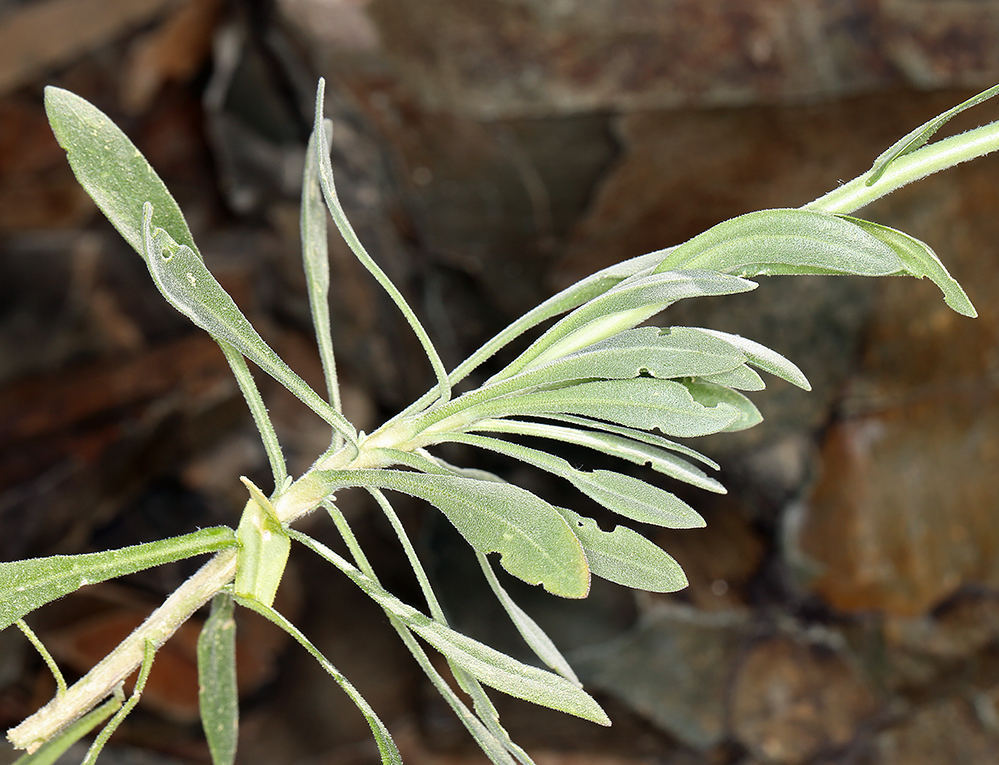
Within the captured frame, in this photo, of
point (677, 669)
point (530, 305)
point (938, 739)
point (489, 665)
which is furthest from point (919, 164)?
point (938, 739)

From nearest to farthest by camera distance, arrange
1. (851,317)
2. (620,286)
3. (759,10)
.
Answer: (620,286), (759,10), (851,317)

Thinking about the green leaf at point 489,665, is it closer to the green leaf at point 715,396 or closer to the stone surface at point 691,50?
the green leaf at point 715,396

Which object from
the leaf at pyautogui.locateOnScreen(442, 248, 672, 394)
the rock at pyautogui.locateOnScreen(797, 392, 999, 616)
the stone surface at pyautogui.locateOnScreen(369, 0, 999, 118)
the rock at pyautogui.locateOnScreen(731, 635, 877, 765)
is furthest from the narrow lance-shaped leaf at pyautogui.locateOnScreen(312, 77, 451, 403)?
the rock at pyautogui.locateOnScreen(731, 635, 877, 765)

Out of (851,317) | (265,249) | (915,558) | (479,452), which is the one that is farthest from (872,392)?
(265,249)

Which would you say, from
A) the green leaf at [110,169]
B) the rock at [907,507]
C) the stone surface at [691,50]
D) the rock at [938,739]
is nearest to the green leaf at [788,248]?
the green leaf at [110,169]

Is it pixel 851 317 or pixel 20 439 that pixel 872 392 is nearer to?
pixel 851 317

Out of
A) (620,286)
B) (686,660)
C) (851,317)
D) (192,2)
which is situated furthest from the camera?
(192,2)

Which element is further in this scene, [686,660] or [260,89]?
[260,89]
